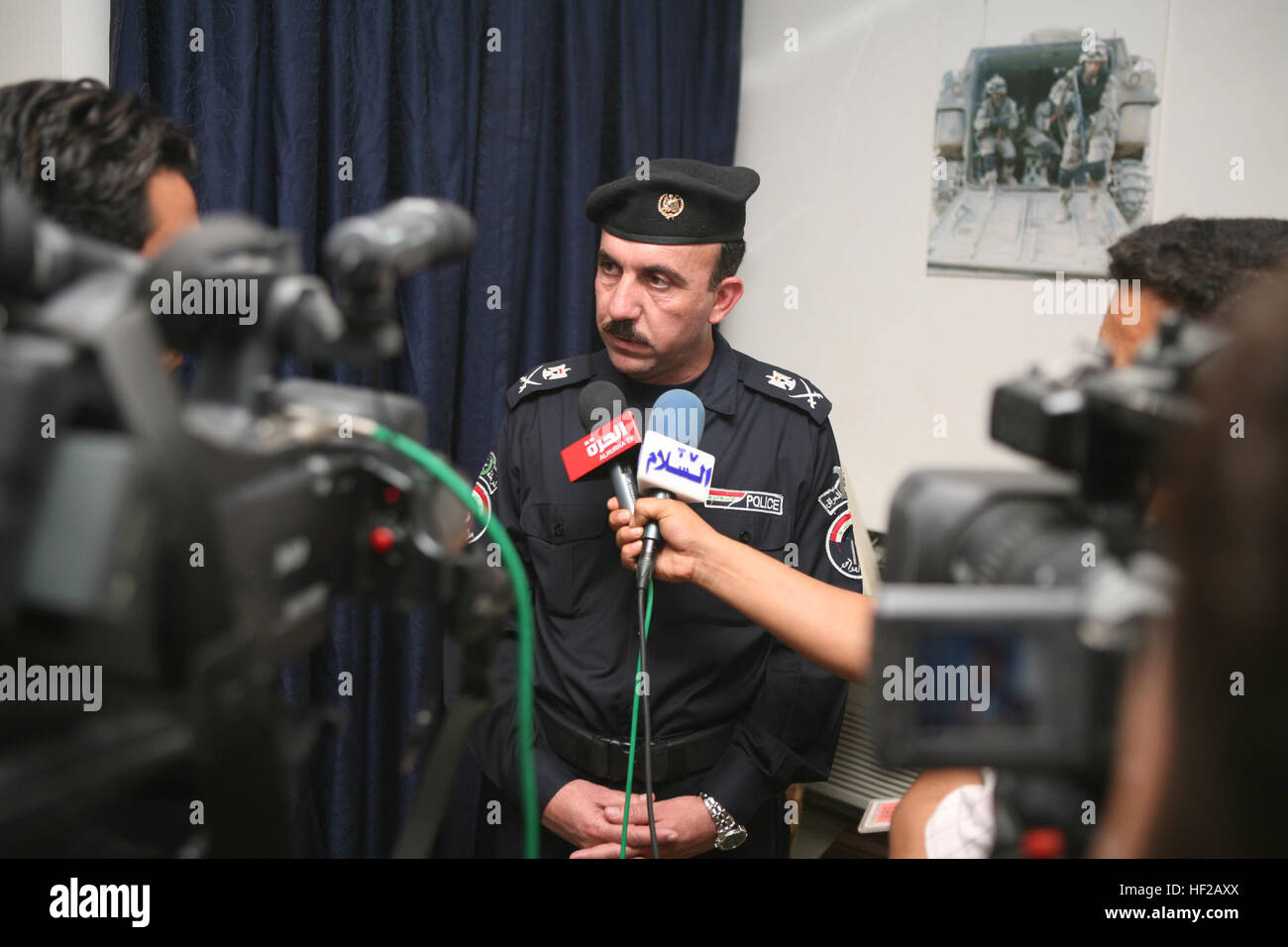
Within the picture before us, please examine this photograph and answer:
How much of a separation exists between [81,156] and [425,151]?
1.09m

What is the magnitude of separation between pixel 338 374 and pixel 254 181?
0.37m

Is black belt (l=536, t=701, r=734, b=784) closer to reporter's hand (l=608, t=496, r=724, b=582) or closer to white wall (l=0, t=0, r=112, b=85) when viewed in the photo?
reporter's hand (l=608, t=496, r=724, b=582)

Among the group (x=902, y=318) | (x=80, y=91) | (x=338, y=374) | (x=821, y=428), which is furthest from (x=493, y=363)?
(x=80, y=91)

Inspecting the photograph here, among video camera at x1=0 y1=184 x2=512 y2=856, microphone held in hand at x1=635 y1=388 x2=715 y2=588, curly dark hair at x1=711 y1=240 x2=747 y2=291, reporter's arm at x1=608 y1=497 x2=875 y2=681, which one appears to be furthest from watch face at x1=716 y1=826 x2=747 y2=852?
video camera at x1=0 y1=184 x2=512 y2=856

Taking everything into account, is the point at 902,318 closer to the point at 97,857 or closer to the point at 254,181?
the point at 254,181

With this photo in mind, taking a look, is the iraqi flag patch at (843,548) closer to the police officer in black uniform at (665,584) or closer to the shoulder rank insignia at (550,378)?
the police officer in black uniform at (665,584)

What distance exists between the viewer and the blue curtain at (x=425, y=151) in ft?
5.41

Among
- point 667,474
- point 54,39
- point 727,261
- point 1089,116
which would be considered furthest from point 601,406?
point 1089,116

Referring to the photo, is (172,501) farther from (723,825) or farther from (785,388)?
(785,388)

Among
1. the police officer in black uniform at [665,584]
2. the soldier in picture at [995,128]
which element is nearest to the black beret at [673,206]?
the police officer in black uniform at [665,584]

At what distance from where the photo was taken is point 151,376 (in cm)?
47

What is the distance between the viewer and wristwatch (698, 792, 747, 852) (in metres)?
1.46

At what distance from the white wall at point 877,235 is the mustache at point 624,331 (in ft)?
2.65

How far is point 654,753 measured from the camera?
1475 millimetres
